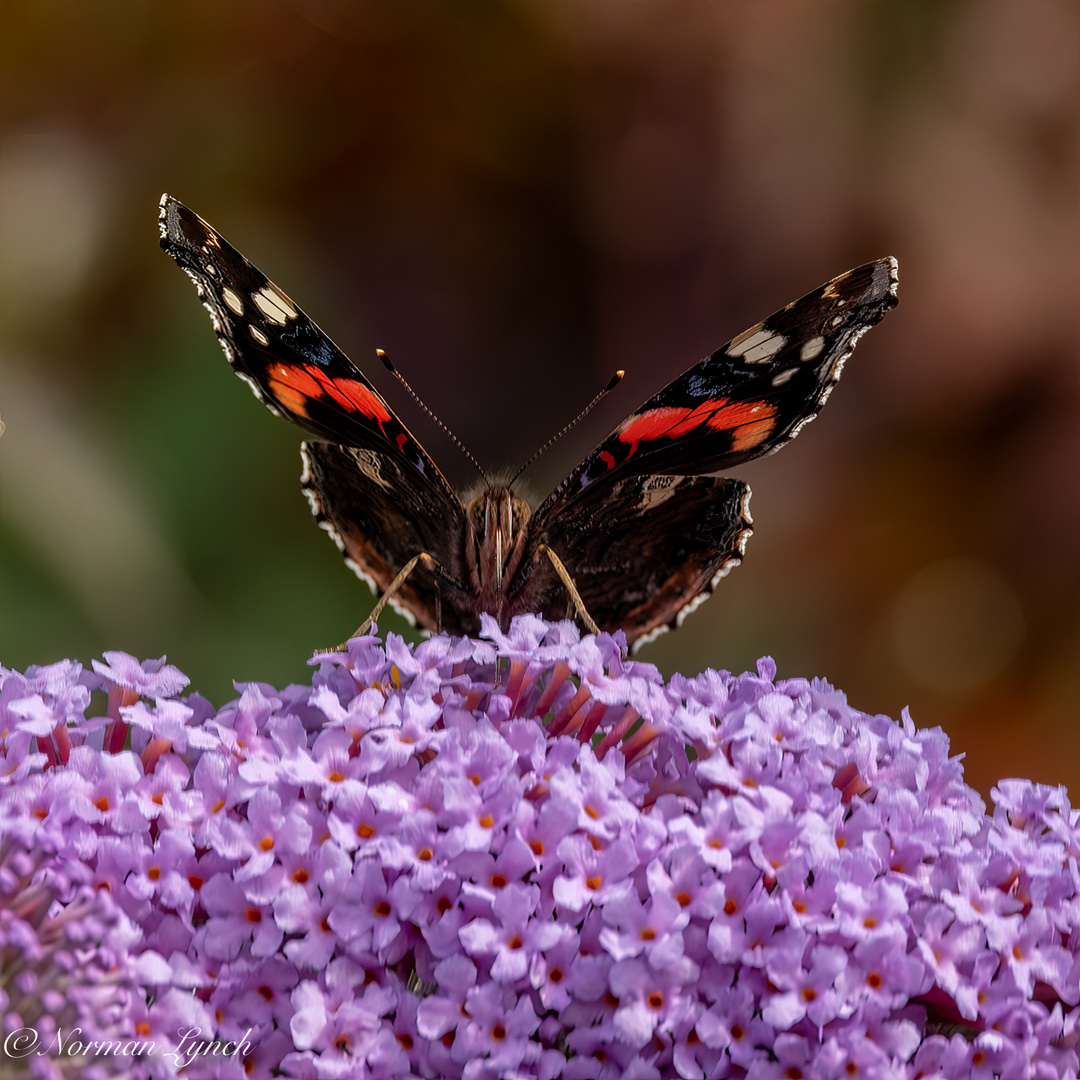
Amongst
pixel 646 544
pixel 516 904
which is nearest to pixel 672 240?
pixel 646 544

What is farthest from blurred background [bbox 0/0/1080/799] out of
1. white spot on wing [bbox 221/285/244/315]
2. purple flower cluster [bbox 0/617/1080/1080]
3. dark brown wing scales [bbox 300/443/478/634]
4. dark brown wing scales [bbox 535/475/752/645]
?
purple flower cluster [bbox 0/617/1080/1080]

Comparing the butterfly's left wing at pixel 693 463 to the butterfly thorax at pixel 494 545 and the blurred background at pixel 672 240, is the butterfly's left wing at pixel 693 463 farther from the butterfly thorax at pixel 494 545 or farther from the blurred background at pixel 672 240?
the blurred background at pixel 672 240

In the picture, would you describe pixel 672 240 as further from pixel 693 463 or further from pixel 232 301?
pixel 232 301

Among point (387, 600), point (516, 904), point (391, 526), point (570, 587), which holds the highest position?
point (391, 526)

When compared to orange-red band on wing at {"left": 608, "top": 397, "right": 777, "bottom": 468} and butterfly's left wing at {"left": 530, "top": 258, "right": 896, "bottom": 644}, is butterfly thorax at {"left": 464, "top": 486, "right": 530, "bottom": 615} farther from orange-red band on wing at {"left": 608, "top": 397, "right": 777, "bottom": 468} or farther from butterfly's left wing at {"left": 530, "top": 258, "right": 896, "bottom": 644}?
orange-red band on wing at {"left": 608, "top": 397, "right": 777, "bottom": 468}

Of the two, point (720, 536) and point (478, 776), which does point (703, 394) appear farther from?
point (478, 776)

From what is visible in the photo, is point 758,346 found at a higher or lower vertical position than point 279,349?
lower
